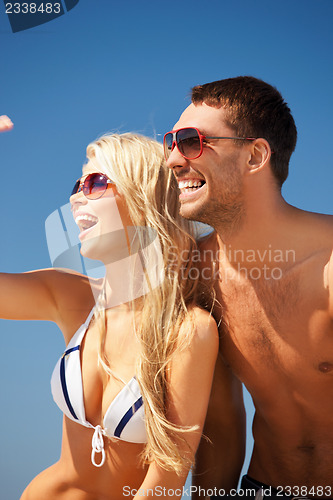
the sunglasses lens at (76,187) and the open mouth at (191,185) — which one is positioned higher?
the sunglasses lens at (76,187)

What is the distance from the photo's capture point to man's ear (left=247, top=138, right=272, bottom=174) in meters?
2.48

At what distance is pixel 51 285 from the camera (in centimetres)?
267

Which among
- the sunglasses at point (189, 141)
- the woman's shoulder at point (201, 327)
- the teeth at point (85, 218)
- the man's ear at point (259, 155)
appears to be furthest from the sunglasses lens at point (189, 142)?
the woman's shoulder at point (201, 327)

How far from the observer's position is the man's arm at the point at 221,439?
9.14 ft

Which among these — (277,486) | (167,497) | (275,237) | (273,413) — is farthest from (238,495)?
(275,237)

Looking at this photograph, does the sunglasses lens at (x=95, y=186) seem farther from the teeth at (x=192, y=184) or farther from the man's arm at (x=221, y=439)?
the man's arm at (x=221, y=439)

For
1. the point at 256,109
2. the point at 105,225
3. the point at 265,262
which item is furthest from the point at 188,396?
the point at 256,109

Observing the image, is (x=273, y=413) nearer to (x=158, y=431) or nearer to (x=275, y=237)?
(x=158, y=431)

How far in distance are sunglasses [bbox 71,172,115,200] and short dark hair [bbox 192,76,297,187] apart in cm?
65

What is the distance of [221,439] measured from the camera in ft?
9.26

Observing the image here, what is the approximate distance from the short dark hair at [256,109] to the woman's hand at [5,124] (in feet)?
3.20

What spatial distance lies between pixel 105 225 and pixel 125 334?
1.92 ft

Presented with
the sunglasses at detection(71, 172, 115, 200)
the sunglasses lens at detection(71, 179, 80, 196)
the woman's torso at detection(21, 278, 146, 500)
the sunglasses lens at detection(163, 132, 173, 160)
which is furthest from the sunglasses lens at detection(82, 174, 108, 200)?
the woman's torso at detection(21, 278, 146, 500)

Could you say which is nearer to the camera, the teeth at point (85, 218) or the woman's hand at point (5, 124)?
the woman's hand at point (5, 124)
